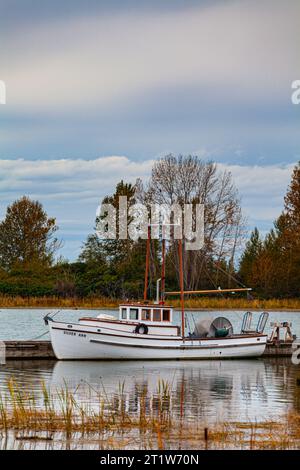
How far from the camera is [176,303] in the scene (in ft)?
247

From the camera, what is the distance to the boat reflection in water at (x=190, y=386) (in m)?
25.4

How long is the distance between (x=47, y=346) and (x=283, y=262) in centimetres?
4547

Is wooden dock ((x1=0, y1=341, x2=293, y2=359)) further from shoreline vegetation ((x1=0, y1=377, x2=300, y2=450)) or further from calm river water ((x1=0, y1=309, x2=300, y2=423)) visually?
shoreline vegetation ((x1=0, y1=377, x2=300, y2=450))

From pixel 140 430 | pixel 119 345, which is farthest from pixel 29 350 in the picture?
pixel 140 430

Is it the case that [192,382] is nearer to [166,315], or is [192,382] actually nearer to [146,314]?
[146,314]

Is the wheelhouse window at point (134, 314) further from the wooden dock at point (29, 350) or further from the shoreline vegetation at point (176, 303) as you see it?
the shoreline vegetation at point (176, 303)

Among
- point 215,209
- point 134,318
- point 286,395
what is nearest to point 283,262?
point 215,209

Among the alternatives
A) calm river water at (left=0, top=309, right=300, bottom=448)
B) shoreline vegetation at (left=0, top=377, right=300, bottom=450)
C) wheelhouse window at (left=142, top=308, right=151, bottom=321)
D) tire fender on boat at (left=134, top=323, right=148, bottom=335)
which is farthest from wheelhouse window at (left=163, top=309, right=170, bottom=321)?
shoreline vegetation at (left=0, top=377, right=300, bottom=450)

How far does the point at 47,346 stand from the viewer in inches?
1645

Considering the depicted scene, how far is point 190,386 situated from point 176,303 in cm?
4330

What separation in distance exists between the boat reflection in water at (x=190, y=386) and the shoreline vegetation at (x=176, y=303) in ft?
95.5

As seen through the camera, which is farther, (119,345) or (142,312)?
(142,312)

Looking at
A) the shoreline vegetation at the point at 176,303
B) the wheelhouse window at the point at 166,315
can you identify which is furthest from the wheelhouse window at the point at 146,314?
the shoreline vegetation at the point at 176,303
